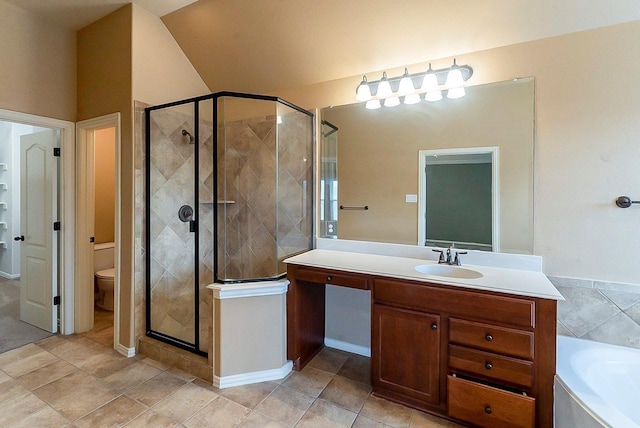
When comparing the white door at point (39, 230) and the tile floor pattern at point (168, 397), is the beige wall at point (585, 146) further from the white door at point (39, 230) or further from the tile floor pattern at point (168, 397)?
the white door at point (39, 230)

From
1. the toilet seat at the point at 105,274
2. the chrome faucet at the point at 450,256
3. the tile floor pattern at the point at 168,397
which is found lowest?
the tile floor pattern at the point at 168,397

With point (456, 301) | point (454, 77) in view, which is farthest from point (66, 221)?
point (454, 77)

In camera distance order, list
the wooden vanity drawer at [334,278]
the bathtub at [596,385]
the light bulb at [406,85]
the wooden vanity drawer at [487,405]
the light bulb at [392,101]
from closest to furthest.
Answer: the bathtub at [596,385], the wooden vanity drawer at [487,405], the wooden vanity drawer at [334,278], the light bulb at [406,85], the light bulb at [392,101]

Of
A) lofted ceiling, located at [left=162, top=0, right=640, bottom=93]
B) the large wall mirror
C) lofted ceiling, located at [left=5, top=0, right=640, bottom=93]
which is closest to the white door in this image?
lofted ceiling, located at [left=5, top=0, right=640, bottom=93]

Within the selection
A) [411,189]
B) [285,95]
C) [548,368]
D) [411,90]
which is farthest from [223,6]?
[548,368]

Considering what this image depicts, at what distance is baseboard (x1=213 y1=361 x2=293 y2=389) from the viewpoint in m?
2.08

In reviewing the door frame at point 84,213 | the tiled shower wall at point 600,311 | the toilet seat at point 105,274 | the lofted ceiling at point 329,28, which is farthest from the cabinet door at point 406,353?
the toilet seat at point 105,274

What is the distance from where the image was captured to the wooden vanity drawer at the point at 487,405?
1.53 m

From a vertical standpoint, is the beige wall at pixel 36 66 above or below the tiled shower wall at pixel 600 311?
above

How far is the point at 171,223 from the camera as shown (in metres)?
2.80

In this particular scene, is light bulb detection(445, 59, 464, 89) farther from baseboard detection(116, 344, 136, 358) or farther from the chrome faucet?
baseboard detection(116, 344, 136, 358)

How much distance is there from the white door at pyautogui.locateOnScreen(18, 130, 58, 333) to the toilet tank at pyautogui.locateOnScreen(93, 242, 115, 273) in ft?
1.98

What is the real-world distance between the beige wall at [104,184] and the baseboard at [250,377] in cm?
300

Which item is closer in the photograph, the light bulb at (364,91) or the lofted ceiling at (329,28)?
the lofted ceiling at (329,28)
